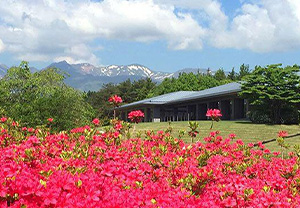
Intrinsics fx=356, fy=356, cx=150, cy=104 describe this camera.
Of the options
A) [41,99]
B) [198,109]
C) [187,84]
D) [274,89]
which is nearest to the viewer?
[41,99]

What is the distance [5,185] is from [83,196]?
557 millimetres

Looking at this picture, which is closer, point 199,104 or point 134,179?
point 134,179

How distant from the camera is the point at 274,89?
83.4 ft

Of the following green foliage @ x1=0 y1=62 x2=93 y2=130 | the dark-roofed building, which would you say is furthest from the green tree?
green foliage @ x1=0 y1=62 x2=93 y2=130

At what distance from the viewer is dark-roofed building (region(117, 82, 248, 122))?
34.0 metres

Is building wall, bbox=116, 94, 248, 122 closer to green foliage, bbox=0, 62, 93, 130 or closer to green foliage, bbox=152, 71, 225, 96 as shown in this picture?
green foliage, bbox=0, 62, 93, 130

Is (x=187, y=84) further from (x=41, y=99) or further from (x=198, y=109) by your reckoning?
(x=41, y=99)

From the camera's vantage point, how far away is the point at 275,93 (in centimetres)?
2555

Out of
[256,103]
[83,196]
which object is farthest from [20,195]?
[256,103]

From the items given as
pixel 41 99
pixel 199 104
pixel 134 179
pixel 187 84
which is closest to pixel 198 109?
pixel 199 104

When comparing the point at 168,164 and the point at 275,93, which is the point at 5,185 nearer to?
the point at 168,164

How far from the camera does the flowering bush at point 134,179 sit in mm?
2582

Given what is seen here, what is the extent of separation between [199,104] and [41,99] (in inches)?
1085

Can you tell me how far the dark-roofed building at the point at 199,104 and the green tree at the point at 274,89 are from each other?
94.5 inches
